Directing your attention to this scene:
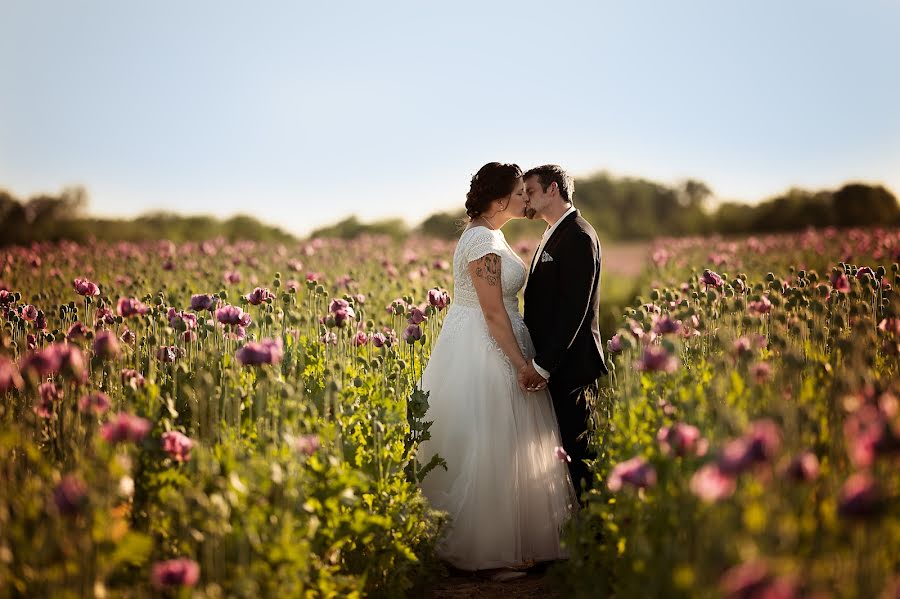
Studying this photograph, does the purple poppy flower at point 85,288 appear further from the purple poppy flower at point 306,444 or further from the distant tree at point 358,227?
the distant tree at point 358,227

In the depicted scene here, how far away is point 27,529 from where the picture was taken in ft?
9.13

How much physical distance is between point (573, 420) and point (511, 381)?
1.77 feet

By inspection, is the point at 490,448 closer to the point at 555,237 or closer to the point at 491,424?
the point at 491,424

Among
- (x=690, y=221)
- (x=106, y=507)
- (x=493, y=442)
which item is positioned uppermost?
(x=690, y=221)

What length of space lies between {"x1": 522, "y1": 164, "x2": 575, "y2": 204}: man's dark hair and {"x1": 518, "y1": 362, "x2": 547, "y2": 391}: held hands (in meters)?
1.27

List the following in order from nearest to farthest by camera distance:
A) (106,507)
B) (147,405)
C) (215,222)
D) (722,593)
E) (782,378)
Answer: (722,593)
(106,507)
(782,378)
(147,405)
(215,222)

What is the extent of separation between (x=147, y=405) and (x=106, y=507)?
1211 mm

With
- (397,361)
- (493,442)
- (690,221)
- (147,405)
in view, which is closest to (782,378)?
(493,442)

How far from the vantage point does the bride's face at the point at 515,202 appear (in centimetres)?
545

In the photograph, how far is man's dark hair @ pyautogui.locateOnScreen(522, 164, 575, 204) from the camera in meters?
5.61

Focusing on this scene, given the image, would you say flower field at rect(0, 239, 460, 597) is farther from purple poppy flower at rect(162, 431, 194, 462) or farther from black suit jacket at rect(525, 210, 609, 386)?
black suit jacket at rect(525, 210, 609, 386)

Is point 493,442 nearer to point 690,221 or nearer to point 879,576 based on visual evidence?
point 879,576

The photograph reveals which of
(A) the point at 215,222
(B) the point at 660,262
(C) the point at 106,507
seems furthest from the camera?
(A) the point at 215,222

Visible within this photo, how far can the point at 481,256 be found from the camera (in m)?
5.16
